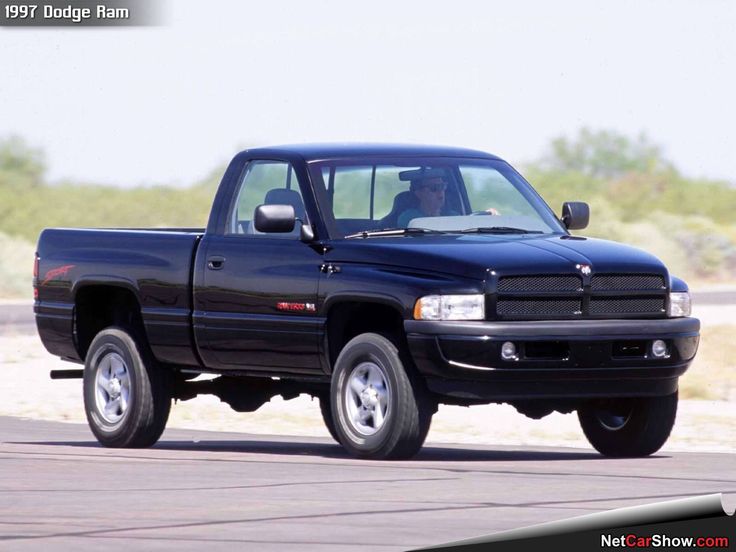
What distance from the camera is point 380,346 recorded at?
1353 cm

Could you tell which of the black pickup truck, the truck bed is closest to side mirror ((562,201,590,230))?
the black pickup truck

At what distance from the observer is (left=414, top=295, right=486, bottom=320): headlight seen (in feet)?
43.3

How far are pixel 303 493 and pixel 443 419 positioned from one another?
26.9 feet

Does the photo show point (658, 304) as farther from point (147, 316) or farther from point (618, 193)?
point (618, 193)

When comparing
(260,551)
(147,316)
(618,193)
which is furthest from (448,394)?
(618,193)

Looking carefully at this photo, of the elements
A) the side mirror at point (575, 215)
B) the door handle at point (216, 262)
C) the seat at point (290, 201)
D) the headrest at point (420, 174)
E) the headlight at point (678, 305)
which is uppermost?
the headrest at point (420, 174)

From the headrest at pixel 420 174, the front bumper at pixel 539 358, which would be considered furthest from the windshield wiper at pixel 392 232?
the front bumper at pixel 539 358

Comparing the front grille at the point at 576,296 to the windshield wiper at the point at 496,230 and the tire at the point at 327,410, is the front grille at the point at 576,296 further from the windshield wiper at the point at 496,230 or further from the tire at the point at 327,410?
the tire at the point at 327,410

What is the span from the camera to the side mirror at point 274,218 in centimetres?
1402

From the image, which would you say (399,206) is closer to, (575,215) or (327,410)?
(575,215)

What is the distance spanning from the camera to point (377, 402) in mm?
13664

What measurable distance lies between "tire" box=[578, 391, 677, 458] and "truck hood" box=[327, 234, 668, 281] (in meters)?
1.04

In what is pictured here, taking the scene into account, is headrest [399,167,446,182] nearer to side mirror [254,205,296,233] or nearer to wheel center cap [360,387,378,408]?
side mirror [254,205,296,233]

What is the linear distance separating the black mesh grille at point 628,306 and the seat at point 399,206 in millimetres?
1581
